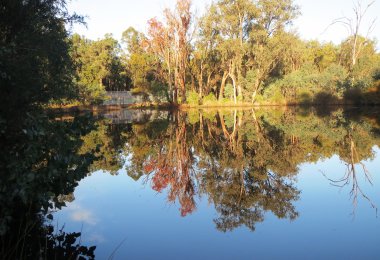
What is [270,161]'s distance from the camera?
1020cm

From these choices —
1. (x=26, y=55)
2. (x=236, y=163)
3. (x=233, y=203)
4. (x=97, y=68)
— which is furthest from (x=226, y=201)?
(x=97, y=68)

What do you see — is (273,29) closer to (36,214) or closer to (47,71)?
(47,71)

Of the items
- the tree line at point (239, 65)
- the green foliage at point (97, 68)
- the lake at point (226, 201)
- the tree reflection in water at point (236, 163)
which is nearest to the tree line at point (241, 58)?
the tree line at point (239, 65)

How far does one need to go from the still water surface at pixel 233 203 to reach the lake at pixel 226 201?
0.07ft

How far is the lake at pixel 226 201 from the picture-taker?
16.2 ft

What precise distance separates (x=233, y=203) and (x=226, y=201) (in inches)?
6.9

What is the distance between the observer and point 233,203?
6.60 metres

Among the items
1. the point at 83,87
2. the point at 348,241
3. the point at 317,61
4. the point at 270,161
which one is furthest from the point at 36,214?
the point at 317,61

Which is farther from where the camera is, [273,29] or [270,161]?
[273,29]

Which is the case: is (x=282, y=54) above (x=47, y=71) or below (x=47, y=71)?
above

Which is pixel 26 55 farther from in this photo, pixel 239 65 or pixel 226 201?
pixel 239 65

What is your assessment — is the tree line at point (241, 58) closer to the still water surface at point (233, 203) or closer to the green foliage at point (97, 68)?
the green foliage at point (97, 68)

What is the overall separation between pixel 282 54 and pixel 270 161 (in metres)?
35.7

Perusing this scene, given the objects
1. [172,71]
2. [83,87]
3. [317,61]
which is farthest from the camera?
[317,61]
